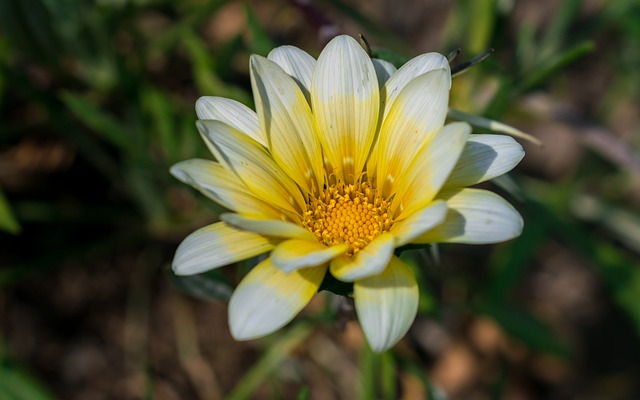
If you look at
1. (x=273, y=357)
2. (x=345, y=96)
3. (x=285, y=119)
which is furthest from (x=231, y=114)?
(x=273, y=357)

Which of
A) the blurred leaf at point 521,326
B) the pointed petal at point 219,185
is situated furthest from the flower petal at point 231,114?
the blurred leaf at point 521,326

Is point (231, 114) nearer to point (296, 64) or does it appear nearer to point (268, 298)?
point (296, 64)

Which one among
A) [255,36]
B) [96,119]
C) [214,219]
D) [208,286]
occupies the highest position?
[255,36]

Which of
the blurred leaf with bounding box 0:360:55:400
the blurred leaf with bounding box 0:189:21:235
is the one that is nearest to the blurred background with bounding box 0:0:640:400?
the blurred leaf with bounding box 0:360:55:400

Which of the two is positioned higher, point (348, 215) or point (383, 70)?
point (383, 70)

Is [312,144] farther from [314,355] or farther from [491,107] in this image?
[314,355]

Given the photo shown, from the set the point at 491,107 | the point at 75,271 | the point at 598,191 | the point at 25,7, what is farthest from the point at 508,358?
the point at 25,7

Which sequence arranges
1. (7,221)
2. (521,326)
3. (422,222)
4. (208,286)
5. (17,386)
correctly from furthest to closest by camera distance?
(521,326)
(17,386)
(7,221)
(208,286)
(422,222)
